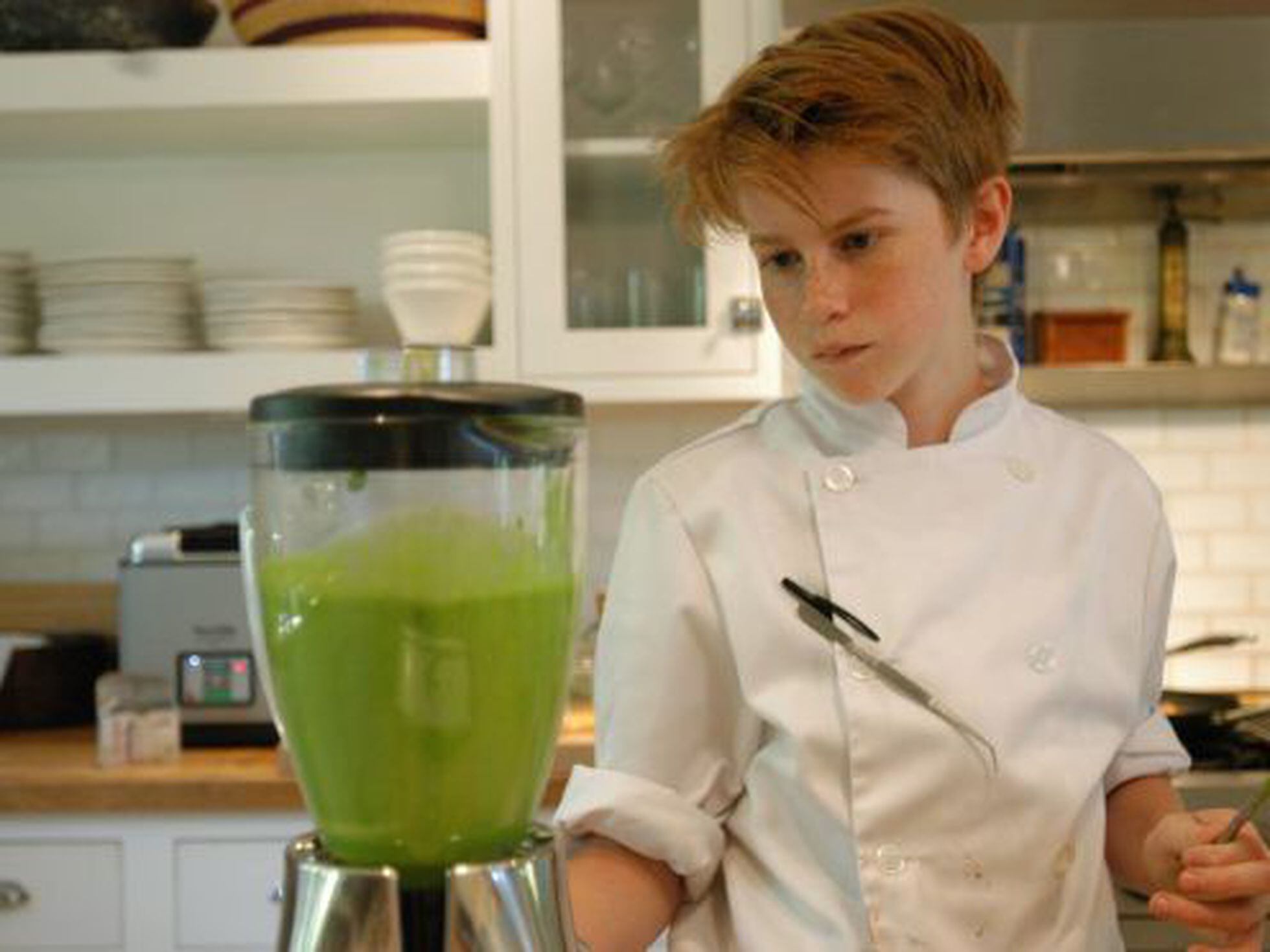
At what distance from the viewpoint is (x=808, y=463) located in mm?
1068

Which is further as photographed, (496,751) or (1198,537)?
(1198,537)

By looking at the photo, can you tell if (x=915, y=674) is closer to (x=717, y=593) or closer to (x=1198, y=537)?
(x=717, y=593)

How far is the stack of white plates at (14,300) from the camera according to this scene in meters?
2.37

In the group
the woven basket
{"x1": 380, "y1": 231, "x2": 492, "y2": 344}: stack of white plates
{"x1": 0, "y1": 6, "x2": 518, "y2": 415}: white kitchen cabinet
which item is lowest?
{"x1": 380, "y1": 231, "x2": 492, "y2": 344}: stack of white plates

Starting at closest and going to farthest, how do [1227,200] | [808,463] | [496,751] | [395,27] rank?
1. [496,751]
2. [808,463]
3. [395,27]
4. [1227,200]

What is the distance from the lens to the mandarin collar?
41.5 inches

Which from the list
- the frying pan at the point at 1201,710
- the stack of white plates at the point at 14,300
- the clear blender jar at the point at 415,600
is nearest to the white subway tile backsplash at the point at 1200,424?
the frying pan at the point at 1201,710

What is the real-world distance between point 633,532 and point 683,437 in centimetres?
160

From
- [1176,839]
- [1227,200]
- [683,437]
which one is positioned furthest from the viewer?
[683,437]

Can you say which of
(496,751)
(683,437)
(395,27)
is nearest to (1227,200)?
(683,437)

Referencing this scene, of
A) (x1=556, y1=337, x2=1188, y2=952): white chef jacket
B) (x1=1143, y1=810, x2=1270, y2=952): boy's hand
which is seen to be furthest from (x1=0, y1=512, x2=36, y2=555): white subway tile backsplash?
(x1=1143, y1=810, x2=1270, y2=952): boy's hand

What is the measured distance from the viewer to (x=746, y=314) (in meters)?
2.27

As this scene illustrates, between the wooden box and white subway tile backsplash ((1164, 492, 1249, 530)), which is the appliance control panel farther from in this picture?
white subway tile backsplash ((1164, 492, 1249, 530))

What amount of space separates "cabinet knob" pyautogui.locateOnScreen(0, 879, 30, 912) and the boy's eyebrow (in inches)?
61.2
